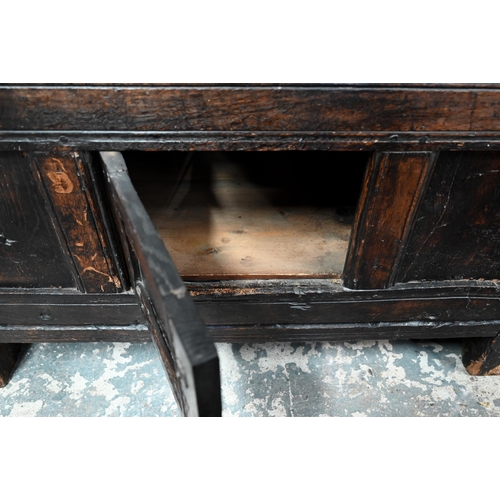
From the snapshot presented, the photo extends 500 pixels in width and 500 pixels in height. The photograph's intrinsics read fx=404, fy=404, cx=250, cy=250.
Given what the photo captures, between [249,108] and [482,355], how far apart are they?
4.57 feet

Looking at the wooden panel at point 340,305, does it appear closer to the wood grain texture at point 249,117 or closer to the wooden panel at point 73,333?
the wooden panel at point 73,333

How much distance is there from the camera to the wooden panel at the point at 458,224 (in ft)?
3.43

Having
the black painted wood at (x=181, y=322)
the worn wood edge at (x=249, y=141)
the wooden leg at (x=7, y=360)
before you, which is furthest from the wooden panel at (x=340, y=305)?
the wooden leg at (x=7, y=360)

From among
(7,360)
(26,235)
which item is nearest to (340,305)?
(26,235)

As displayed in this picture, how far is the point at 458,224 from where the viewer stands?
3.82 feet

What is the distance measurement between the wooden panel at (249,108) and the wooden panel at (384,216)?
95 millimetres

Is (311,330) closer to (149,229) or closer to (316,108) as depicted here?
(316,108)

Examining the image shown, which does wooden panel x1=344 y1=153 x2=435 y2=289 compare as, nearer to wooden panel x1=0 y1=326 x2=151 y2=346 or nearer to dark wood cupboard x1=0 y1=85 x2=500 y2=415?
dark wood cupboard x1=0 y1=85 x2=500 y2=415

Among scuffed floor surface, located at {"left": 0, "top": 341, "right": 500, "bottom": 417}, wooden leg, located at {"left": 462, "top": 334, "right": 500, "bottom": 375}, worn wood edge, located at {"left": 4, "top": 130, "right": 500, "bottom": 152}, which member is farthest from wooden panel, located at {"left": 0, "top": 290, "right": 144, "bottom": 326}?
wooden leg, located at {"left": 462, "top": 334, "right": 500, "bottom": 375}

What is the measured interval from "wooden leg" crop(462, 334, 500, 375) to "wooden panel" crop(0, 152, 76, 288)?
155 centimetres

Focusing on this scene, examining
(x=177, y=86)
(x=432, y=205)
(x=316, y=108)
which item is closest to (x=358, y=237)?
(x=432, y=205)

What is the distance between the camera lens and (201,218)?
5.24 feet

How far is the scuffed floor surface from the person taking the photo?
158 cm

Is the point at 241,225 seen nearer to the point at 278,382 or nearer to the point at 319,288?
the point at 319,288
